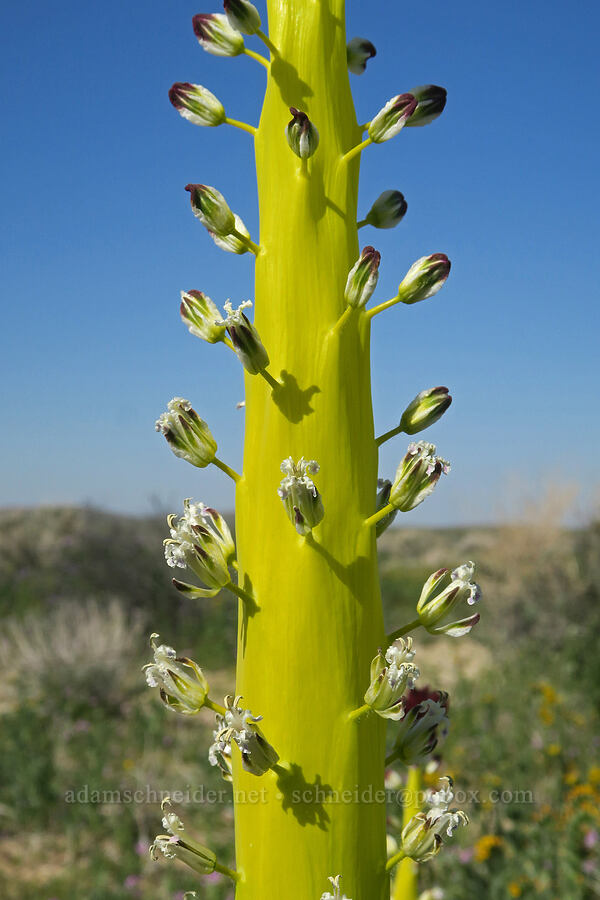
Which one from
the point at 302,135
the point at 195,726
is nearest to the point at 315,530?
the point at 302,135

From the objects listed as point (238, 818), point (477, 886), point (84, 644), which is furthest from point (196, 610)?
point (238, 818)

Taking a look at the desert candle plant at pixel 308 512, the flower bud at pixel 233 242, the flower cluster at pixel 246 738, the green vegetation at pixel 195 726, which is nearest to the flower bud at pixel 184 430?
the desert candle plant at pixel 308 512

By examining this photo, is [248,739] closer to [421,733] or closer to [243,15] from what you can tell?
[421,733]

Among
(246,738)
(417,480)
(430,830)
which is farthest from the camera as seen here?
(417,480)

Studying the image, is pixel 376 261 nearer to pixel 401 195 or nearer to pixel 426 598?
pixel 401 195

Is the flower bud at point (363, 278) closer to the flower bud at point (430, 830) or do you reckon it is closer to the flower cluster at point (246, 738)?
the flower cluster at point (246, 738)
